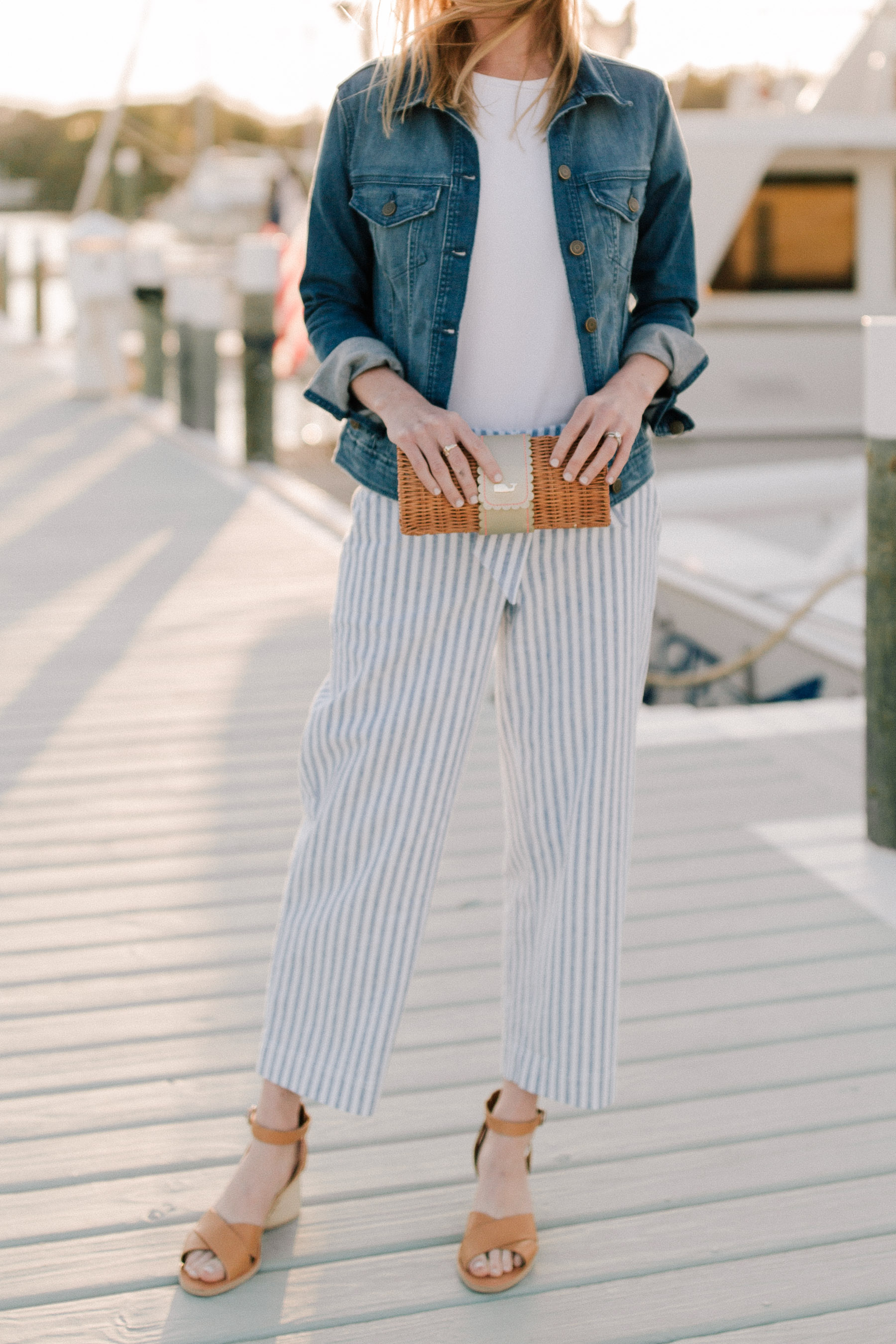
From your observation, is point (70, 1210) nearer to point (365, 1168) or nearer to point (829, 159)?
point (365, 1168)

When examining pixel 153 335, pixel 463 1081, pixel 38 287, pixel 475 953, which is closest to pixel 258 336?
pixel 153 335

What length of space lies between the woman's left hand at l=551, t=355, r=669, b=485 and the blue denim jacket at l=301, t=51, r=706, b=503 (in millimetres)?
38

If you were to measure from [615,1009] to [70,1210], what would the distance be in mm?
687

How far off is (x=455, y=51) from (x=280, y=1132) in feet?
3.88

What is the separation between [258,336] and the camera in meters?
7.90

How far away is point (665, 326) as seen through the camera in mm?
1722

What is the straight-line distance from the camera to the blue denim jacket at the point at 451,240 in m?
1.61

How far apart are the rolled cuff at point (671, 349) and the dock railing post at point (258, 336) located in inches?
249

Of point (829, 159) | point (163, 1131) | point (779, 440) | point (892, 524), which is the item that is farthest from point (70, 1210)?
point (829, 159)

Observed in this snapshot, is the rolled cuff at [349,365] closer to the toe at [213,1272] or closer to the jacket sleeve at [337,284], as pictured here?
the jacket sleeve at [337,284]

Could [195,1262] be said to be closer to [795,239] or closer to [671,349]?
[671,349]

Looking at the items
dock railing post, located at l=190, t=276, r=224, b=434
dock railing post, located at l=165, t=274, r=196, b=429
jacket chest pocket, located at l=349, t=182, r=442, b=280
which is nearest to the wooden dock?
jacket chest pocket, located at l=349, t=182, r=442, b=280

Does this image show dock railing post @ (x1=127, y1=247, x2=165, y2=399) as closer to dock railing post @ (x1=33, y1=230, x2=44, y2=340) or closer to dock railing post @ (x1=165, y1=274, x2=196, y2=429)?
dock railing post @ (x1=165, y1=274, x2=196, y2=429)

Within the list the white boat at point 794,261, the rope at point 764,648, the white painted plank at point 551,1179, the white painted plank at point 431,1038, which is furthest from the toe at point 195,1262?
the white boat at point 794,261
